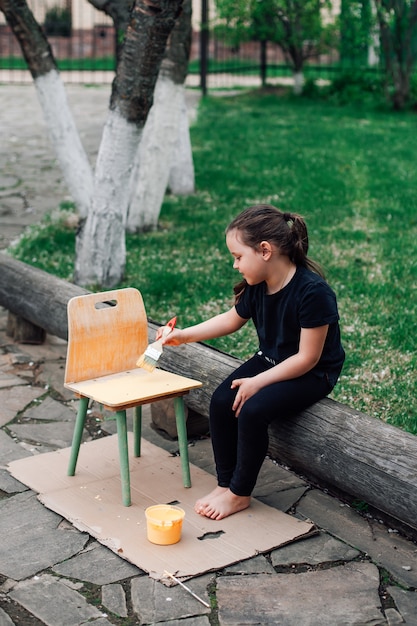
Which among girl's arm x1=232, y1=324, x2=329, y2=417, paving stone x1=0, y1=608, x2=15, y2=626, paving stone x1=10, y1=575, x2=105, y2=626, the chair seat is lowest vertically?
paving stone x1=10, y1=575, x2=105, y2=626

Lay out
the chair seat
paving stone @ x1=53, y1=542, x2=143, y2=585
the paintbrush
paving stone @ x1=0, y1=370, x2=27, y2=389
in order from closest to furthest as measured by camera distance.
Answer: paving stone @ x1=53, y1=542, x2=143, y2=585
the chair seat
the paintbrush
paving stone @ x1=0, y1=370, x2=27, y2=389

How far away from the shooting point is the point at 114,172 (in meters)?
6.46

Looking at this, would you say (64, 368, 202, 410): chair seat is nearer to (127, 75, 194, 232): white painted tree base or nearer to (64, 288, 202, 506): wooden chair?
(64, 288, 202, 506): wooden chair

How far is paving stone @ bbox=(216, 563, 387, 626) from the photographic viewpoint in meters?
3.06

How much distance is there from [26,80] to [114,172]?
51.0 feet

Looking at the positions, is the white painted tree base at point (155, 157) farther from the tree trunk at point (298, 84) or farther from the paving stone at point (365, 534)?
the tree trunk at point (298, 84)

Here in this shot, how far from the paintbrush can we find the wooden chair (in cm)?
8

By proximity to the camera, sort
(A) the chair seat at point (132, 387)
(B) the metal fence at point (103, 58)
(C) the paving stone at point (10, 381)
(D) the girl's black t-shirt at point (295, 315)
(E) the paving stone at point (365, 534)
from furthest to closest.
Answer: (B) the metal fence at point (103, 58) < (C) the paving stone at point (10, 381) < (A) the chair seat at point (132, 387) < (D) the girl's black t-shirt at point (295, 315) < (E) the paving stone at point (365, 534)

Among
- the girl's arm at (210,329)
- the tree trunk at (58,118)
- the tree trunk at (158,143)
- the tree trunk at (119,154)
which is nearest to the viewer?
the girl's arm at (210,329)

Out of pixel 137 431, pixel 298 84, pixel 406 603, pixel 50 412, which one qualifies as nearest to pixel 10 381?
pixel 50 412

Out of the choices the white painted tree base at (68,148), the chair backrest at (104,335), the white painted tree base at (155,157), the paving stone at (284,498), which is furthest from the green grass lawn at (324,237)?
the chair backrest at (104,335)

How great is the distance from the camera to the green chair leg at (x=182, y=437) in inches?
154

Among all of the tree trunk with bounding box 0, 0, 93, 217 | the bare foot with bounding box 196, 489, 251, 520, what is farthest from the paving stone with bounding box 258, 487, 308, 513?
the tree trunk with bounding box 0, 0, 93, 217

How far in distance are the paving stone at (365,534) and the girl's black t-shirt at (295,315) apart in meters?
0.51
